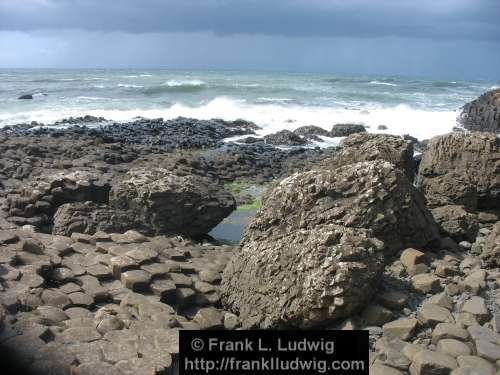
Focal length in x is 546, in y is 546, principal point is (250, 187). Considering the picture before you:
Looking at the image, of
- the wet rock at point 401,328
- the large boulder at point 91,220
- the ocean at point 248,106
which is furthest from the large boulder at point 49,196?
the ocean at point 248,106

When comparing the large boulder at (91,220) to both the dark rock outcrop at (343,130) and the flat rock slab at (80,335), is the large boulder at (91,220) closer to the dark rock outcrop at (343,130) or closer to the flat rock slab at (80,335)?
the flat rock slab at (80,335)

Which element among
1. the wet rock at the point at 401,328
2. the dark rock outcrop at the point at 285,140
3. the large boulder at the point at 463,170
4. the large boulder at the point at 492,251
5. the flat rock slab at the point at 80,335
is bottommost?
the dark rock outcrop at the point at 285,140

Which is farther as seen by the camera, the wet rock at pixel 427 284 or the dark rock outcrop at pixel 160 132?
the dark rock outcrop at pixel 160 132

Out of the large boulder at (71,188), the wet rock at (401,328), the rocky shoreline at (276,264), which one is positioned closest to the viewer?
the rocky shoreline at (276,264)

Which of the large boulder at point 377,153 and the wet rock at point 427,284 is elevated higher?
the large boulder at point 377,153

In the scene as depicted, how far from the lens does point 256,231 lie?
6.52m

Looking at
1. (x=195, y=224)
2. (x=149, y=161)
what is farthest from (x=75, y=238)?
(x=149, y=161)

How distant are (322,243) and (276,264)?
543 mm

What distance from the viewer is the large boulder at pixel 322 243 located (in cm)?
512

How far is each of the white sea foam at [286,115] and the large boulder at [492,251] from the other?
17.8 meters

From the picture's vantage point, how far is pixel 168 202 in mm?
8852

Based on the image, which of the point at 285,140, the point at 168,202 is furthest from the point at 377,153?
the point at 285,140

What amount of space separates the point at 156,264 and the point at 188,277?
415 mm

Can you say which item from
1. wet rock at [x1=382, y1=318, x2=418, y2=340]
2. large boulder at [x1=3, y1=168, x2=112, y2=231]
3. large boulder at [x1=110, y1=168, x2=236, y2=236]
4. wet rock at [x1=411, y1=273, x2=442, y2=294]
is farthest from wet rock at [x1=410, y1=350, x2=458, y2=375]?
large boulder at [x1=3, y1=168, x2=112, y2=231]
